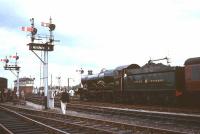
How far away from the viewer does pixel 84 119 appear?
16.7m

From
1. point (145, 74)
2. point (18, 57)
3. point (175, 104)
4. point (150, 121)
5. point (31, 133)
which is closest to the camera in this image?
point (31, 133)

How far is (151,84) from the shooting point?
26562 millimetres

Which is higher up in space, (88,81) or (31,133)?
(88,81)

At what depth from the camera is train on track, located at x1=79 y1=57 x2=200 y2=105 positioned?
22672 mm

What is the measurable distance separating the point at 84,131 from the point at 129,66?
18.3m

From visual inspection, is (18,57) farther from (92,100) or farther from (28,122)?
(28,122)

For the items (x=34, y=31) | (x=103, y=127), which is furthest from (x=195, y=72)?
(x=34, y=31)

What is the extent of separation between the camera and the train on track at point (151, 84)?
22672 millimetres

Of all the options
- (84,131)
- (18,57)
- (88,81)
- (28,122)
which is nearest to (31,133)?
(84,131)

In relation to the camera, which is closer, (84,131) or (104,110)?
(84,131)

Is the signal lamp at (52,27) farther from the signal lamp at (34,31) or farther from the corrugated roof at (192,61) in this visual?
the corrugated roof at (192,61)

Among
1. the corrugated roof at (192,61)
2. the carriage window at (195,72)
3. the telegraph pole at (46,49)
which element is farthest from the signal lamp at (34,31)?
the carriage window at (195,72)

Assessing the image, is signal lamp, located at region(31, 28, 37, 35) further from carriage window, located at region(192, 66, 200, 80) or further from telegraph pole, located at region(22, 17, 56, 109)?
carriage window, located at region(192, 66, 200, 80)

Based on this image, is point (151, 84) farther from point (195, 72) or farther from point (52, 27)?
point (52, 27)
